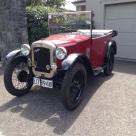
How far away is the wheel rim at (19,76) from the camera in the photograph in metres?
5.05

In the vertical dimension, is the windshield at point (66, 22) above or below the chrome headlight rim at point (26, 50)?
above

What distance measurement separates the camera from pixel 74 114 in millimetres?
4219

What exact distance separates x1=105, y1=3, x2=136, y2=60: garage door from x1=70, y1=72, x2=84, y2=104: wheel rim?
4.96m

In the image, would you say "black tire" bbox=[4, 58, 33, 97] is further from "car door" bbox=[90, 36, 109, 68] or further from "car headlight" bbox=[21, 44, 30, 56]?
"car door" bbox=[90, 36, 109, 68]

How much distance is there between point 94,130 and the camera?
12.0ft

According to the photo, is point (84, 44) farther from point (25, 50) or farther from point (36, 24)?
point (36, 24)

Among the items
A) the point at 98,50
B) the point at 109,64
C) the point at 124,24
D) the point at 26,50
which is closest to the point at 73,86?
the point at 26,50

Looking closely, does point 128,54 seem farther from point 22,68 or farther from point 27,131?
Result: point 27,131

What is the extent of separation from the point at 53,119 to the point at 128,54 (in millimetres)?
5915

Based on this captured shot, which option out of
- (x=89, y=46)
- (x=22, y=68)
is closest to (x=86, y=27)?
(x=89, y=46)

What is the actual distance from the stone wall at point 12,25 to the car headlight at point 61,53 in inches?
148

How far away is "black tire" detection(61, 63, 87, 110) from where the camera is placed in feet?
13.2

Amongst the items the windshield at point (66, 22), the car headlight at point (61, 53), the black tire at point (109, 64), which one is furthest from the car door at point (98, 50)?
the car headlight at point (61, 53)

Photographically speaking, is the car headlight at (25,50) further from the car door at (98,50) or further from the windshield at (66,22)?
the car door at (98,50)
